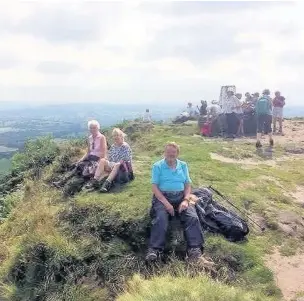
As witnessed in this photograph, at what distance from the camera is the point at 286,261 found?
9836mm

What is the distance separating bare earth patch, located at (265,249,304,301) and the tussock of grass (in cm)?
102

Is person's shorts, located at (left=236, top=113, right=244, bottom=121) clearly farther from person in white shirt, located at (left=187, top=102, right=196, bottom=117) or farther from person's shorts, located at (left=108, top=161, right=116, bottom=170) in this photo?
person's shorts, located at (left=108, top=161, right=116, bottom=170)

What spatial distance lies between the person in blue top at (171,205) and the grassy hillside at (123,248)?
34cm

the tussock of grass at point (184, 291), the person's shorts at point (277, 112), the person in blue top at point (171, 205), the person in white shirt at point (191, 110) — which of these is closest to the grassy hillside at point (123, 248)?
the tussock of grass at point (184, 291)

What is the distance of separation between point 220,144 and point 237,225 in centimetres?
983

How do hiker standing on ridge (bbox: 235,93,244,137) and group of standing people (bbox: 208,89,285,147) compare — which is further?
hiker standing on ridge (bbox: 235,93,244,137)

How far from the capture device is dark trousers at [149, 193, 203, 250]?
9428mm

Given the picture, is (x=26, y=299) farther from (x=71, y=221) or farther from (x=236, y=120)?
(x=236, y=120)

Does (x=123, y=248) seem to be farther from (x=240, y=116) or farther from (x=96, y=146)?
(x=240, y=116)

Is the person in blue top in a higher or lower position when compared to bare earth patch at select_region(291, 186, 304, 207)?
higher

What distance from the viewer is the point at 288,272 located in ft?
30.9

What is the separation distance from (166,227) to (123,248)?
0.96 metres

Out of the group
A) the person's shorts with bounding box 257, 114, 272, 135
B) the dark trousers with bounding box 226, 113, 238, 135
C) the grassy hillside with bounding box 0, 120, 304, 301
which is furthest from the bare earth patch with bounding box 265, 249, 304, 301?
the dark trousers with bounding box 226, 113, 238, 135

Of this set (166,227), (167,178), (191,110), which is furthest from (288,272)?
(191,110)
